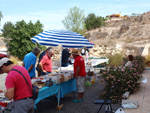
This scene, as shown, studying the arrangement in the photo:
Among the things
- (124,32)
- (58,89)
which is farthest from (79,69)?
(124,32)

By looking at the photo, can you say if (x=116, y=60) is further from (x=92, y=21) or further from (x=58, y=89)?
(x=92, y=21)

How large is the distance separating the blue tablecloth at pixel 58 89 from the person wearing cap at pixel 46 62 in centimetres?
80

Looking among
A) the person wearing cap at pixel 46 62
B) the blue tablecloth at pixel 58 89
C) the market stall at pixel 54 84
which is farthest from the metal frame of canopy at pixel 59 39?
the blue tablecloth at pixel 58 89

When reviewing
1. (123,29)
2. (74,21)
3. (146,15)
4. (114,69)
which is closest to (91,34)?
(123,29)

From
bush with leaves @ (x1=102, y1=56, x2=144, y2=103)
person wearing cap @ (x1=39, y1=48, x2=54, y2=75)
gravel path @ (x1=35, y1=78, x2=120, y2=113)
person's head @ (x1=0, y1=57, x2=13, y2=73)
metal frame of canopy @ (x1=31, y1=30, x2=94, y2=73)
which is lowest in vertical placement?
gravel path @ (x1=35, y1=78, x2=120, y2=113)

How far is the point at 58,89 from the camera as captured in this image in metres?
→ 6.31

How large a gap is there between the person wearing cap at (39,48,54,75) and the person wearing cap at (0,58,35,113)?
352cm

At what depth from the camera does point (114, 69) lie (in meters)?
7.57

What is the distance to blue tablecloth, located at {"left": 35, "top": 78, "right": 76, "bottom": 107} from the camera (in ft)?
17.5

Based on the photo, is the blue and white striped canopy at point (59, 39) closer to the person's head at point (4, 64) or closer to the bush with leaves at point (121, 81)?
the bush with leaves at point (121, 81)

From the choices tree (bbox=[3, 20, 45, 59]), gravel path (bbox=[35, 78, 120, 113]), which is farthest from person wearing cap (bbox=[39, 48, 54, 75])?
tree (bbox=[3, 20, 45, 59])

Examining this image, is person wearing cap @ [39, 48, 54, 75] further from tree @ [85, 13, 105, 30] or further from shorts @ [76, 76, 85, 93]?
tree @ [85, 13, 105, 30]

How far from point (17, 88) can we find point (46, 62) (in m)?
3.71

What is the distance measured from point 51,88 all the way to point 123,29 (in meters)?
41.1
